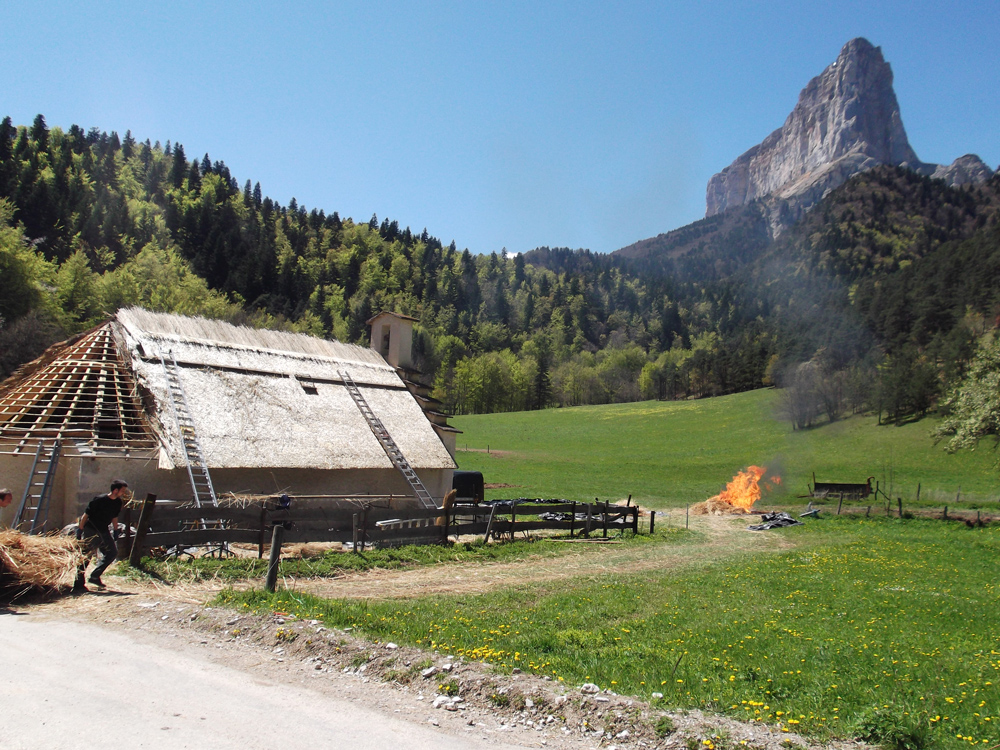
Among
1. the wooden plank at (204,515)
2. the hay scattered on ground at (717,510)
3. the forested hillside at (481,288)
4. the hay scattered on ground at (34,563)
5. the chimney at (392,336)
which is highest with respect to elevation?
the forested hillside at (481,288)

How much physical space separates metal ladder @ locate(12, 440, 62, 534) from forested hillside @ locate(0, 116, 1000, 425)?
2523 centimetres

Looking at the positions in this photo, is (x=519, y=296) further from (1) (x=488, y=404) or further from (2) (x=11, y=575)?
(2) (x=11, y=575)

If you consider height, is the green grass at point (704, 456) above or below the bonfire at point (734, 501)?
above

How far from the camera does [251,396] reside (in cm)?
2122

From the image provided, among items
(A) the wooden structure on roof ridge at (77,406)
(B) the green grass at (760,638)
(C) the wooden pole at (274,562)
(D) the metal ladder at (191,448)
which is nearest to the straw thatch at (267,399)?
(D) the metal ladder at (191,448)

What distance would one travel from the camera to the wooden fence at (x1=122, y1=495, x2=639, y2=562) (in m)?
12.8

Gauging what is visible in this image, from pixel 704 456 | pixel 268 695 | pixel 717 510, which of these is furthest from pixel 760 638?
pixel 704 456

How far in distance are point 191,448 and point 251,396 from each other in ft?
12.3

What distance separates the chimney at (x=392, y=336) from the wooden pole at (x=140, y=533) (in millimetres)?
18776

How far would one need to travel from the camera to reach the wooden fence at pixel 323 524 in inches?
502

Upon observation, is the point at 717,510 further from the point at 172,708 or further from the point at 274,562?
the point at 172,708

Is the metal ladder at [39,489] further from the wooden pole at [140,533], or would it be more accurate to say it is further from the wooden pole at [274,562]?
the wooden pole at [274,562]

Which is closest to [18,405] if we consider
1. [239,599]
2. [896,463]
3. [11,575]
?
[11,575]

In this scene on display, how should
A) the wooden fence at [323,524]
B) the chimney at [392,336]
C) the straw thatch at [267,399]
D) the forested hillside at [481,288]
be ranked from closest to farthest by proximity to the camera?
1. the wooden fence at [323,524]
2. the straw thatch at [267,399]
3. the chimney at [392,336]
4. the forested hillside at [481,288]
